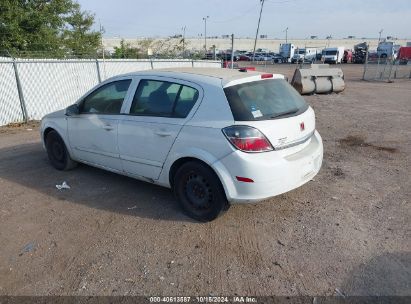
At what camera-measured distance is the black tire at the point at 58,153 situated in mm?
5457

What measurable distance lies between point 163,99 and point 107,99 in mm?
1062

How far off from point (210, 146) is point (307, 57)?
58487 millimetres

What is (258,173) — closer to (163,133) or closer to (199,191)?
(199,191)

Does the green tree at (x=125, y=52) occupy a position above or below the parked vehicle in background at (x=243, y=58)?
above

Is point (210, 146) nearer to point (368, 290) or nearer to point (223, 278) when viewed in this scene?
point (223, 278)

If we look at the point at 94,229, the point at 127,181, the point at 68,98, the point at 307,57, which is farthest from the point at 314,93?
the point at 307,57

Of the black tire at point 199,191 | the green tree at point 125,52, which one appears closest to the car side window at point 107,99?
the black tire at point 199,191

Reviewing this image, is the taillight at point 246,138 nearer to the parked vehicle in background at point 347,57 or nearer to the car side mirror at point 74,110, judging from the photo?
the car side mirror at point 74,110

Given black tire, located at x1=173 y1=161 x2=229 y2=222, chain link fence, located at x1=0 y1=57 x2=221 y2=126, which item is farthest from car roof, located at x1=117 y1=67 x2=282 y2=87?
chain link fence, located at x1=0 y1=57 x2=221 y2=126

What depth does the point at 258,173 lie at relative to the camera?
337 cm

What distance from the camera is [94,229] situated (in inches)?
149

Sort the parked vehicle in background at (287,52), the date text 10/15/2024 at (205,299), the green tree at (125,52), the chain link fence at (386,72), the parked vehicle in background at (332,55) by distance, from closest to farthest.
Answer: the date text 10/15/2024 at (205,299) < the green tree at (125,52) < the chain link fence at (386,72) < the parked vehicle in background at (332,55) < the parked vehicle in background at (287,52)

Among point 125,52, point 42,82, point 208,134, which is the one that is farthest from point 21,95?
point 125,52

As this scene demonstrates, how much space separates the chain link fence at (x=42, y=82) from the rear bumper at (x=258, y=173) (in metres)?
8.08
